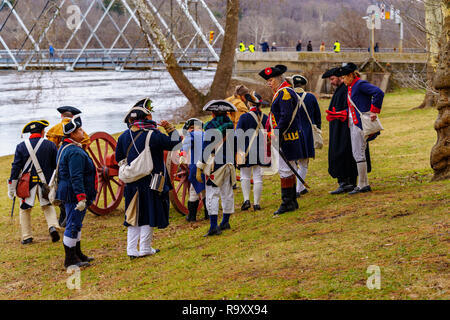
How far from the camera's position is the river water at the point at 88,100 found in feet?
79.0

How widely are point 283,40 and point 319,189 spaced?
85952 mm

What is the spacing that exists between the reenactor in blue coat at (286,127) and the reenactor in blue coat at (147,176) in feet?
5.10

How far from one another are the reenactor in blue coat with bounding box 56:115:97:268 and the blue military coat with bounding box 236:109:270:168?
218 centimetres

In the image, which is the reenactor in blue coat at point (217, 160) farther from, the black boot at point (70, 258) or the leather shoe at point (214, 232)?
the black boot at point (70, 258)

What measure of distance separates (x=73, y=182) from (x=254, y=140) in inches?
109

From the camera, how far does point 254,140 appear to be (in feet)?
26.7

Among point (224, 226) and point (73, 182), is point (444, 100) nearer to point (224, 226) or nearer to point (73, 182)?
point (224, 226)

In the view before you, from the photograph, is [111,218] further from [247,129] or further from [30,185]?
[247,129]

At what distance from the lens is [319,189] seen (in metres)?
9.03

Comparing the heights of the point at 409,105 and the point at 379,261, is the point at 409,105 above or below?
above

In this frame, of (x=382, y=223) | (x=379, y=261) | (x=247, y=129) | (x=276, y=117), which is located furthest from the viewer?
(x=247, y=129)

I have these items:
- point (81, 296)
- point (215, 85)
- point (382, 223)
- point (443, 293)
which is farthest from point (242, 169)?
point (215, 85)
